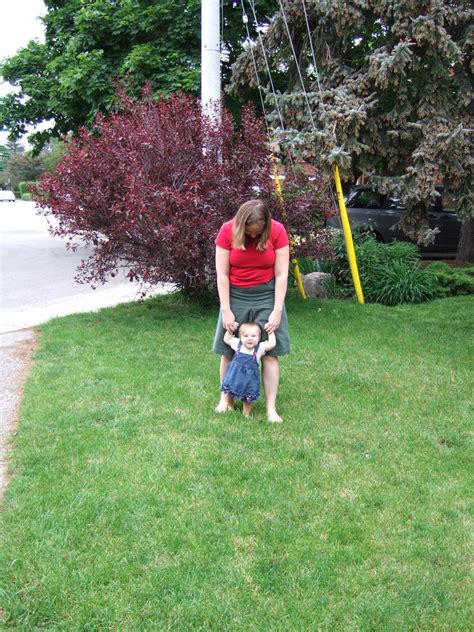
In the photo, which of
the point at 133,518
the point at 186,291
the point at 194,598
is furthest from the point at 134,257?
the point at 194,598

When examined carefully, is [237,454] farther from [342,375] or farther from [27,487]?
[342,375]

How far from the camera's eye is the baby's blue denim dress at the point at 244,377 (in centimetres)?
441

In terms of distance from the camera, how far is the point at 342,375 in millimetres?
5617

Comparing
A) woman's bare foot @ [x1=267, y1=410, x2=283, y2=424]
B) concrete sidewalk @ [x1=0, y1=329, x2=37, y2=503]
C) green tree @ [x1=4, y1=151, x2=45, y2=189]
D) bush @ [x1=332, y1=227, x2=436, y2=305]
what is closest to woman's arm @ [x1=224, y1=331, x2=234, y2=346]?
woman's bare foot @ [x1=267, y1=410, x2=283, y2=424]

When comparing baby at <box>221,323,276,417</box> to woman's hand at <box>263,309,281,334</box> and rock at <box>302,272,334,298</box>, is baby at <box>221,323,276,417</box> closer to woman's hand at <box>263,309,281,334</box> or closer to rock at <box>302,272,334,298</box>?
woman's hand at <box>263,309,281,334</box>

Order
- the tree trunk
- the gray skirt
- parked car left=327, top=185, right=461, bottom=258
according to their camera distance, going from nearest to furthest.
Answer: the gray skirt, the tree trunk, parked car left=327, top=185, right=461, bottom=258

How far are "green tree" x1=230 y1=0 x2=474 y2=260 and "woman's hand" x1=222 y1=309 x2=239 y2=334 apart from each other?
4924 mm

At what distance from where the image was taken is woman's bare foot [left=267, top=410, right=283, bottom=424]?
450cm

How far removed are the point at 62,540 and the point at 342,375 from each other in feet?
10.3

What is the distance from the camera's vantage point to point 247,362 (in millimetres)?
4430

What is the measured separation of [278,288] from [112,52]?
1070 cm

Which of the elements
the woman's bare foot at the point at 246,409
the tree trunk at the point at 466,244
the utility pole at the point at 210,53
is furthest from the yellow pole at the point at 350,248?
the woman's bare foot at the point at 246,409

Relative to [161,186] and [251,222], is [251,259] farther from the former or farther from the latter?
[161,186]

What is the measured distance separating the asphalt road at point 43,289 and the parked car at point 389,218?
15.9 feet
